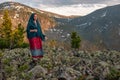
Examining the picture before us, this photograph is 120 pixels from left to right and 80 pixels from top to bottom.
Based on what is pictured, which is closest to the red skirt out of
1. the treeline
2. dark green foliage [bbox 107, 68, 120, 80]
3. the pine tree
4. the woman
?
the woman

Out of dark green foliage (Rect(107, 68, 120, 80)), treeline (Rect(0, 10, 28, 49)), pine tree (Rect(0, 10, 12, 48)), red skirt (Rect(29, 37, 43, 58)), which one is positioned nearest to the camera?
dark green foliage (Rect(107, 68, 120, 80))

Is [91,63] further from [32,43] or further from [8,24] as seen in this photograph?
[8,24]

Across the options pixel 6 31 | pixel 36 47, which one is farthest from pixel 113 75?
pixel 6 31

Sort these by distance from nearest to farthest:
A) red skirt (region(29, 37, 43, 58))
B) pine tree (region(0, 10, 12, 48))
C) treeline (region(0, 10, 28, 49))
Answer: red skirt (region(29, 37, 43, 58)), pine tree (region(0, 10, 12, 48)), treeline (region(0, 10, 28, 49))

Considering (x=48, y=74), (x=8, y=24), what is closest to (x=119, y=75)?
(x=48, y=74)

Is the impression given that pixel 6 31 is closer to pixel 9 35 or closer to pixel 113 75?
pixel 9 35

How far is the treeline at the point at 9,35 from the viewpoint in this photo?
310 feet

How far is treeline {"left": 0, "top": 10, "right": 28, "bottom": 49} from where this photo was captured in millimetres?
94506

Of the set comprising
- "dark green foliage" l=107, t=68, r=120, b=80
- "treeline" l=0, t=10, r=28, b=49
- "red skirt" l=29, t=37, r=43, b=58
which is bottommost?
"treeline" l=0, t=10, r=28, b=49

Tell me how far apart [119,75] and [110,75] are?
541 mm

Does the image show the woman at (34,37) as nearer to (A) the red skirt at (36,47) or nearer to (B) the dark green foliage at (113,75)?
(A) the red skirt at (36,47)

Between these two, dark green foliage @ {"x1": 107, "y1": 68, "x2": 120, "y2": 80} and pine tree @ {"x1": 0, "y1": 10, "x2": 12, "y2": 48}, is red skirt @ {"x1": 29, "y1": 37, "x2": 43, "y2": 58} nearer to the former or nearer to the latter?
dark green foliage @ {"x1": 107, "y1": 68, "x2": 120, "y2": 80}

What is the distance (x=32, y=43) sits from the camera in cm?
2100

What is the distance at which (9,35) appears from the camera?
96000 mm
